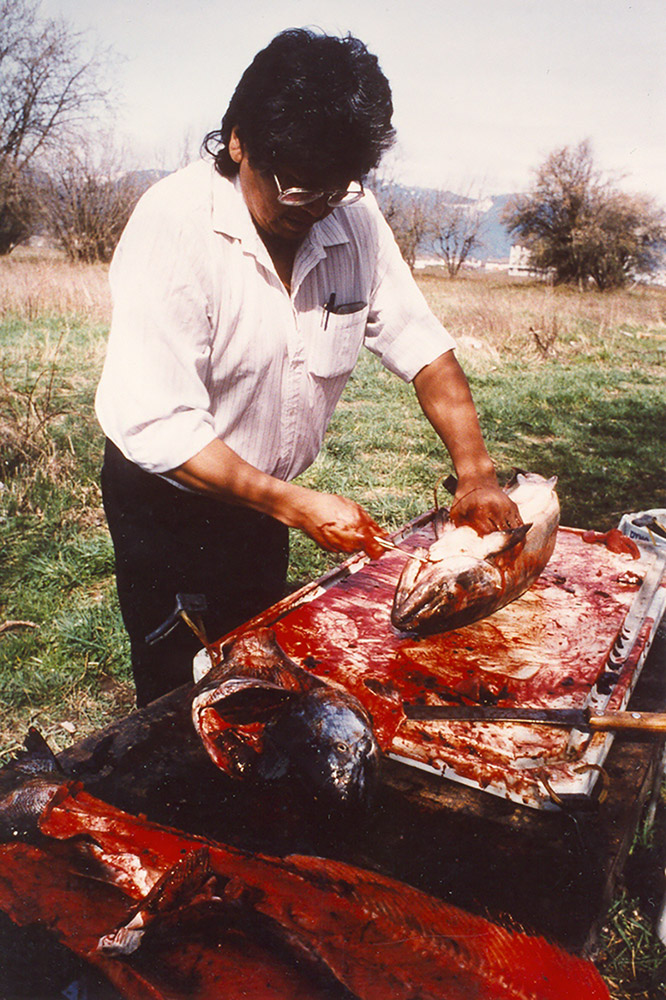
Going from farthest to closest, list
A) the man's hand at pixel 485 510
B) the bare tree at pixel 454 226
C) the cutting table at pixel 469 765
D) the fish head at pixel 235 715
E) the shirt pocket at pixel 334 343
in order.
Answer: the bare tree at pixel 454 226, the shirt pocket at pixel 334 343, the man's hand at pixel 485 510, the fish head at pixel 235 715, the cutting table at pixel 469 765

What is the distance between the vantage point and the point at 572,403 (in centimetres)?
1011

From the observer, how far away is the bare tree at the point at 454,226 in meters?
13.2

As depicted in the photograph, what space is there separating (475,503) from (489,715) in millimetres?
941

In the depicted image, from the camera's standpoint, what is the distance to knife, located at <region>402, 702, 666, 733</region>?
5.49 ft

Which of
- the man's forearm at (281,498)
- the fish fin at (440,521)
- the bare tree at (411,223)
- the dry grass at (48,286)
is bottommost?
the fish fin at (440,521)

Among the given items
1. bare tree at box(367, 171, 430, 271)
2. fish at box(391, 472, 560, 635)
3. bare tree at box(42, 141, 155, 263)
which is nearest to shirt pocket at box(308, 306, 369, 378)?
fish at box(391, 472, 560, 635)

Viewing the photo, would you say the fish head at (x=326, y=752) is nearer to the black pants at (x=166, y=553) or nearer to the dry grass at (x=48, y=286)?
the black pants at (x=166, y=553)

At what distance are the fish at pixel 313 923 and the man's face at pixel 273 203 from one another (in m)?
1.82

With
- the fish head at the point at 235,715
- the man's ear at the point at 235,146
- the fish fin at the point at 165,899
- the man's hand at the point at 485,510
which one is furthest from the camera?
the man's hand at the point at 485,510

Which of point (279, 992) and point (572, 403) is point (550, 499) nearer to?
point (279, 992)

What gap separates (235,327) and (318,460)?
181 inches

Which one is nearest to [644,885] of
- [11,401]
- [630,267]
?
[11,401]

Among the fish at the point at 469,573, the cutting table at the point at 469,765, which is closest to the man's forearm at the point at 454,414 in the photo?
the fish at the point at 469,573

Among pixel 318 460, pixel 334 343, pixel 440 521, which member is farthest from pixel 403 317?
pixel 318 460
